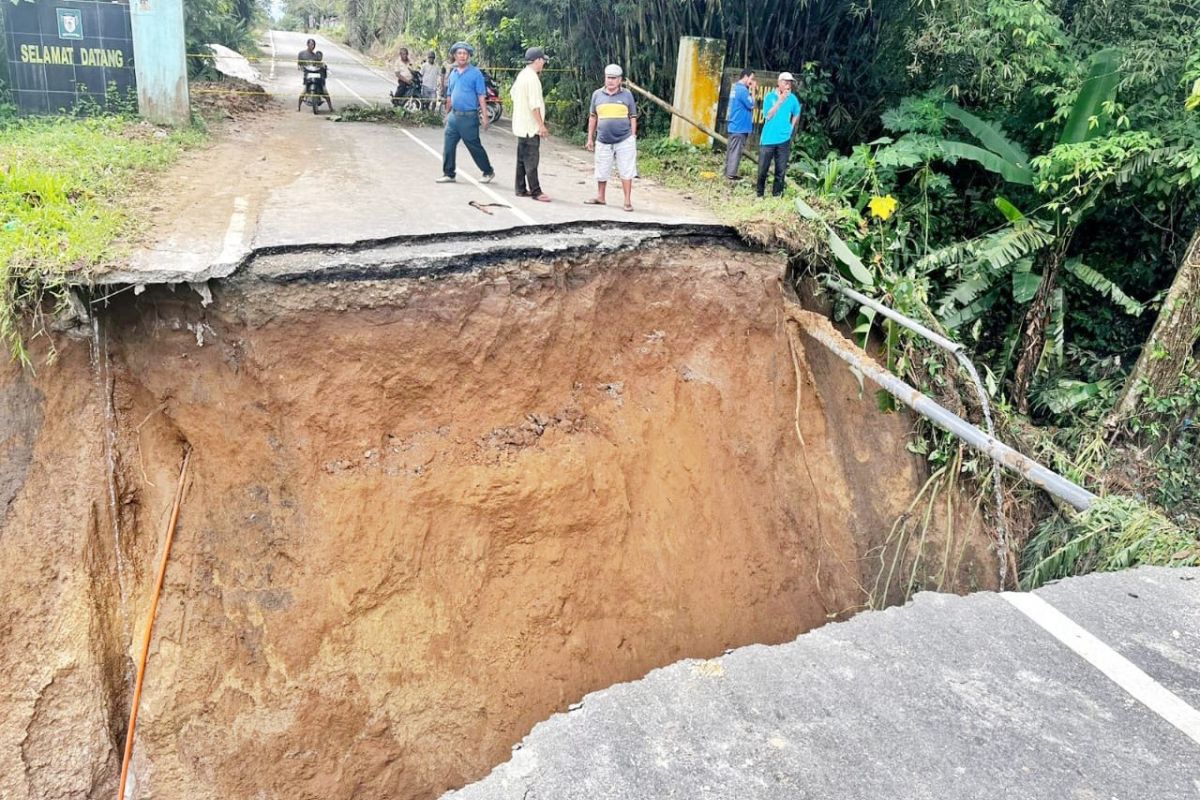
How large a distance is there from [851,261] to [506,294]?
128 inches

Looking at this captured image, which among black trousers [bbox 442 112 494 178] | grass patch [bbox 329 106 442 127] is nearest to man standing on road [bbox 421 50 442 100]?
grass patch [bbox 329 106 442 127]

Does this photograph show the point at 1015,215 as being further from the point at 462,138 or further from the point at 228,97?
the point at 228,97

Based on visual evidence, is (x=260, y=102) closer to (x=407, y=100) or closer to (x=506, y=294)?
(x=407, y=100)

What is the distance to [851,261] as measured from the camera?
23.9 ft

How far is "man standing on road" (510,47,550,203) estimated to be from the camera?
7.84m

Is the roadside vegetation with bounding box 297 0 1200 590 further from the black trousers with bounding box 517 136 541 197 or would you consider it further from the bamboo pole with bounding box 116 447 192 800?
the bamboo pole with bounding box 116 447 192 800

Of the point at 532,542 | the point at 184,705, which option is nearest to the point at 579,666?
the point at 532,542

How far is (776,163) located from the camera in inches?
346

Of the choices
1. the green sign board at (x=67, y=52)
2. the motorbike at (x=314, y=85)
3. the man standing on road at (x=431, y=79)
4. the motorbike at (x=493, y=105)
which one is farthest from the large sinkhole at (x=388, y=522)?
the man standing on road at (x=431, y=79)

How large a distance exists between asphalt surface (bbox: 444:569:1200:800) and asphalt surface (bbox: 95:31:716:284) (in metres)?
4.13

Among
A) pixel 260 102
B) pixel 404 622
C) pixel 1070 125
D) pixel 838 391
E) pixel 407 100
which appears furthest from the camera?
pixel 407 100

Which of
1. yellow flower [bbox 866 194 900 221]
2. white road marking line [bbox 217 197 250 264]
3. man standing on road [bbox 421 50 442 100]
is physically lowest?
white road marking line [bbox 217 197 250 264]

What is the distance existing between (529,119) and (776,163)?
109 inches

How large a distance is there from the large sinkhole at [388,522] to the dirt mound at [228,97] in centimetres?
921
